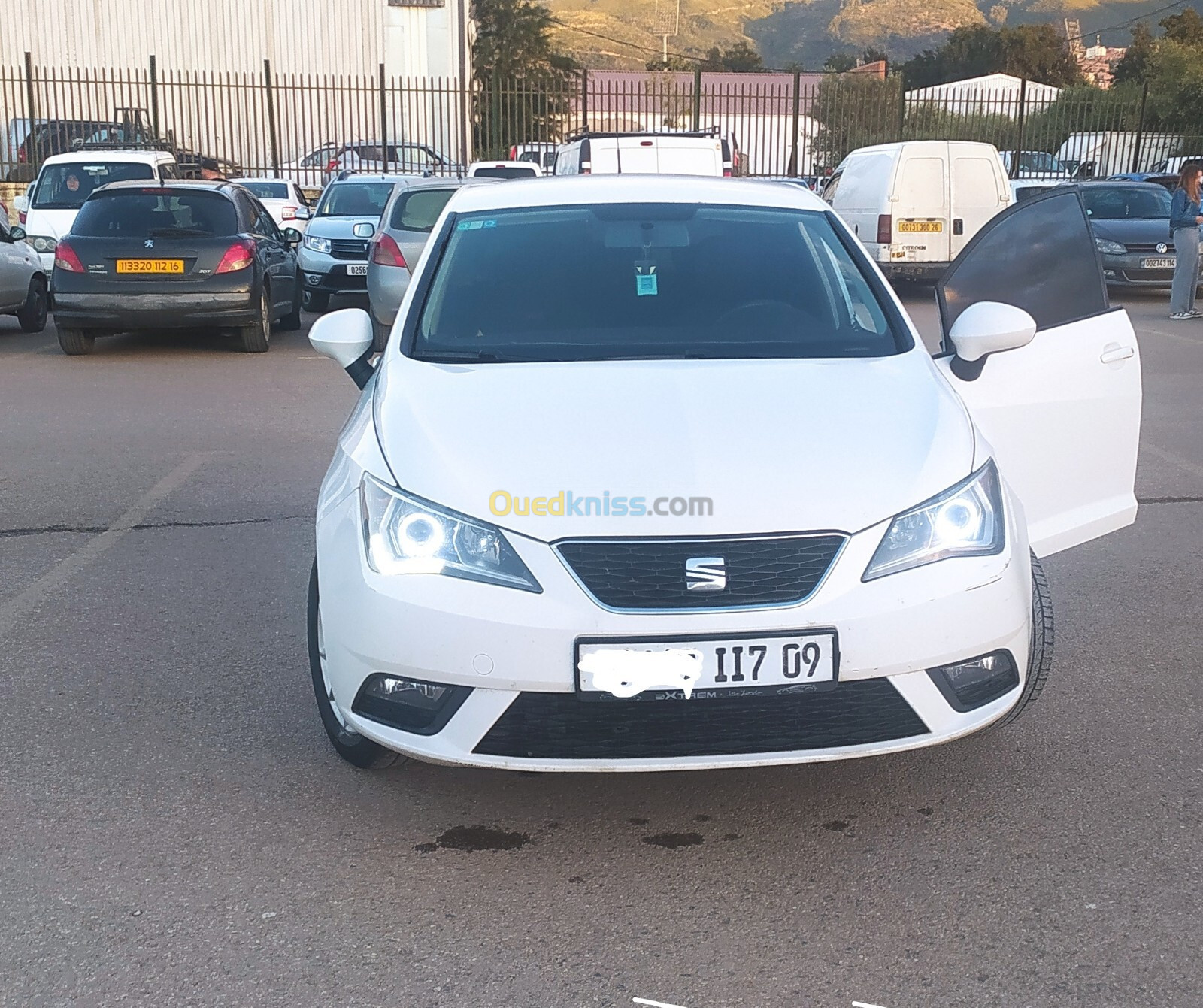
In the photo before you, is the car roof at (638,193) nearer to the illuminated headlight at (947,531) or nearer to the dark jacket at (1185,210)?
the illuminated headlight at (947,531)

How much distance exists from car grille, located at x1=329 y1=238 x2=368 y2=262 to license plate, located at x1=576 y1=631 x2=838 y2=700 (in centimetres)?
1286

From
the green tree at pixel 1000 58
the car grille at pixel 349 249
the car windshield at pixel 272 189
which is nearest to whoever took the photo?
the car grille at pixel 349 249

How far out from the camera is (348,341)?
445 centimetres

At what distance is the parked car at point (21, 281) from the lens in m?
13.4

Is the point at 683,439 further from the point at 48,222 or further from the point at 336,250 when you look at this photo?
the point at 48,222

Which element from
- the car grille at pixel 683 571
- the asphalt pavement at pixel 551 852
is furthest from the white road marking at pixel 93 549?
the car grille at pixel 683 571

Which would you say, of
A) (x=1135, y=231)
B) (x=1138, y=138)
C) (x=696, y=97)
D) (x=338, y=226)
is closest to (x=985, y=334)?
(x=338, y=226)

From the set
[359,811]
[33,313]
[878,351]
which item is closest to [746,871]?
[359,811]

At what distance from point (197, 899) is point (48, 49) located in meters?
42.1

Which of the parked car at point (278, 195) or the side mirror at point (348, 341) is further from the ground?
the side mirror at point (348, 341)

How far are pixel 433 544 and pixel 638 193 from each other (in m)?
2.01

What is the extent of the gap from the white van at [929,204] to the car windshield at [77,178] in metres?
9.38

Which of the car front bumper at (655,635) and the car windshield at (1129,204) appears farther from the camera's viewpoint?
the car windshield at (1129,204)

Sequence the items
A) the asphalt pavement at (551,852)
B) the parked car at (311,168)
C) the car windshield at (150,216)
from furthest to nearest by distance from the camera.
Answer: the parked car at (311,168)
the car windshield at (150,216)
the asphalt pavement at (551,852)
